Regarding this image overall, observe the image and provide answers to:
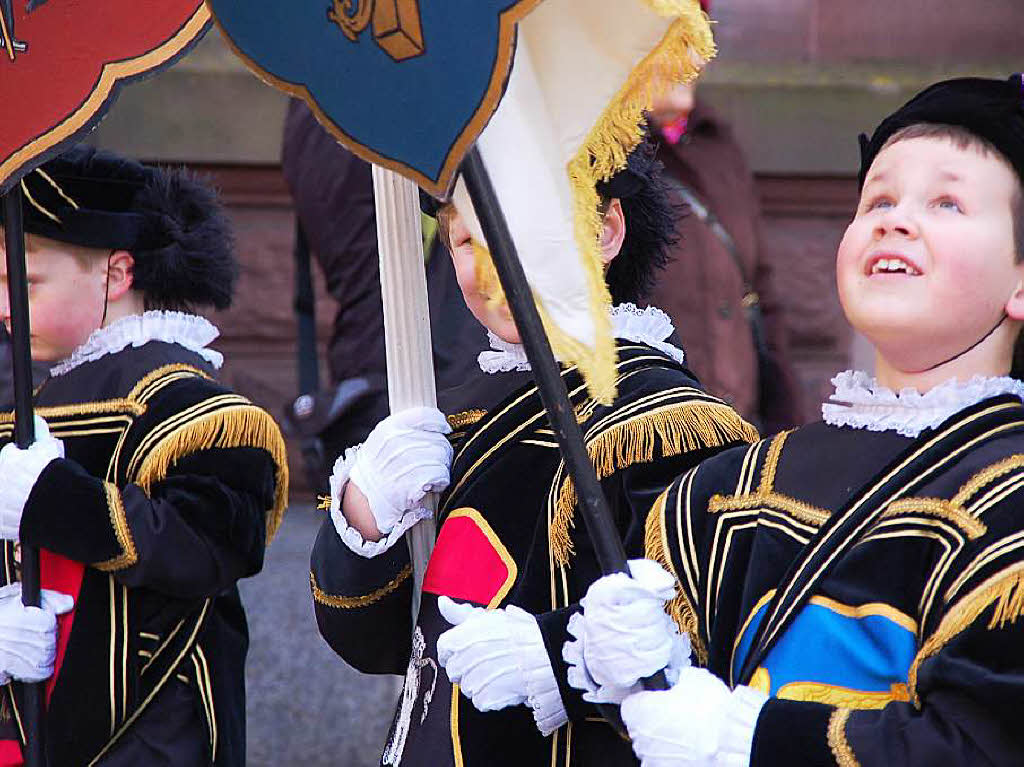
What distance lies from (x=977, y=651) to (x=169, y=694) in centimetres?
156

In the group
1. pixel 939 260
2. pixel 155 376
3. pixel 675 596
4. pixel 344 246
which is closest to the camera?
pixel 939 260

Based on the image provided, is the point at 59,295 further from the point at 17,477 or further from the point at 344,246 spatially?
the point at 344,246

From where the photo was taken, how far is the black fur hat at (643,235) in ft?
8.47

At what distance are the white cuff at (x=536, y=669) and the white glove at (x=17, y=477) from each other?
0.95 metres

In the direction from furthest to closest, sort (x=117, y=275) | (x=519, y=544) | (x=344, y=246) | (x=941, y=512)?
1. (x=344, y=246)
2. (x=117, y=275)
3. (x=519, y=544)
4. (x=941, y=512)

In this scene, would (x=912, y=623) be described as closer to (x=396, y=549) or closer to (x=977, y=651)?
(x=977, y=651)

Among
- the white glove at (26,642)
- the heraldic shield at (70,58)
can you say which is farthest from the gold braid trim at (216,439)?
the heraldic shield at (70,58)

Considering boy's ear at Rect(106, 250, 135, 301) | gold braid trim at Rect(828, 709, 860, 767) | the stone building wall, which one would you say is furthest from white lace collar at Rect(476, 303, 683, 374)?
the stone building wall

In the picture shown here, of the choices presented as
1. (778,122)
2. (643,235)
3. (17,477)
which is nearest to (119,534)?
(17,477)

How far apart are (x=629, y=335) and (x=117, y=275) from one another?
1068 millimetres

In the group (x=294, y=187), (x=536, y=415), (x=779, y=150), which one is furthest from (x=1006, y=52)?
(x=536, y=415)

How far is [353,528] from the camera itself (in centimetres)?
248

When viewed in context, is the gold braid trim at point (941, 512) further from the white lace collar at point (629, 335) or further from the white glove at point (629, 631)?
the white lace collar at point (629, 335)

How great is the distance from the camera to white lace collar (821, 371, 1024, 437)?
2035 mm
